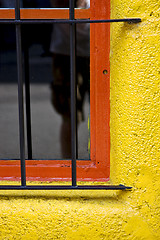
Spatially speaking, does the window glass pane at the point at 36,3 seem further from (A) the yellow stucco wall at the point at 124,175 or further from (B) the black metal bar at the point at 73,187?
(B) the black metal bar at the point at 73,187

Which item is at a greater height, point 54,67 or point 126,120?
point 54,67

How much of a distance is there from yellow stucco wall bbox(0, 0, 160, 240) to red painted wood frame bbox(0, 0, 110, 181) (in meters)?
0.07

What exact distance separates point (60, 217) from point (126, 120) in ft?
1.71

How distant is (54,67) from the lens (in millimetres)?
1964

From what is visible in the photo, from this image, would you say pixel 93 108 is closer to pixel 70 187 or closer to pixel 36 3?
pixel 70 187

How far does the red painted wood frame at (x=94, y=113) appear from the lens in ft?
4.34

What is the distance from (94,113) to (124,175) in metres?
0.33

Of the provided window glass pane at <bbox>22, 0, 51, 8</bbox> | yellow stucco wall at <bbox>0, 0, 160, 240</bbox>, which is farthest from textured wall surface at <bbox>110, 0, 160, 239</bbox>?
window glass pane at <bbox>22, 0, 51, 8</bbox>

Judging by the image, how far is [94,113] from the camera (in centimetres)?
139

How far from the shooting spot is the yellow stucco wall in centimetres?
116

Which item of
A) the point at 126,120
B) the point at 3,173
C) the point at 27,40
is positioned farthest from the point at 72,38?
the point at 3,173

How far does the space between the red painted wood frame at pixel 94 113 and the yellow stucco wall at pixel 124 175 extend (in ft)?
0.22

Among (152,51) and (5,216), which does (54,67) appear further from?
(5,216)

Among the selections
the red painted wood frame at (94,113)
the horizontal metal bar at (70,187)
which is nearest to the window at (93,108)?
the red painted wood frame at (94,113)
